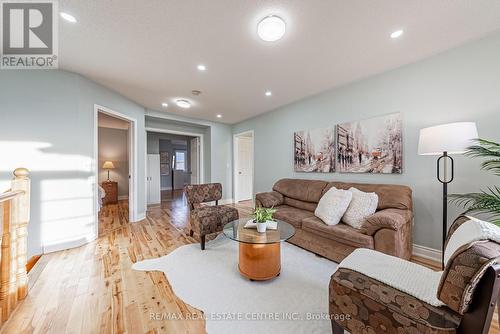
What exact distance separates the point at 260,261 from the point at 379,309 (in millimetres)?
1054

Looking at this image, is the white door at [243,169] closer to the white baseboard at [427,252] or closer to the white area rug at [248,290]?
the white area rug at [248,290]

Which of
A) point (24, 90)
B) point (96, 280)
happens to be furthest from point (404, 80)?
point (24, 90)

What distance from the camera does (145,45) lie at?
2.10 metres

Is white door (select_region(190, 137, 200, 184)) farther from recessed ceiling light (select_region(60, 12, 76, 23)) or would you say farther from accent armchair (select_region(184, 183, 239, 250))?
recessed ceiling light (select_region(60, 12, 76, 23))

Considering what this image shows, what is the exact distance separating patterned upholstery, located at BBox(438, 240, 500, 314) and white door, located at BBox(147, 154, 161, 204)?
249 inches

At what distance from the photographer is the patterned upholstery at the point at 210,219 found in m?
2.63

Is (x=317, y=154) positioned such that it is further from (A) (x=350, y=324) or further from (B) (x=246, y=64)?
(A) (x=350, y=324)

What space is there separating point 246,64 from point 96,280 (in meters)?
3.04

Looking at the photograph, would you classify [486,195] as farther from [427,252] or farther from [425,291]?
[425,291]

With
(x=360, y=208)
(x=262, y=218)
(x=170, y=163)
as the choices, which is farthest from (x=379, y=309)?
(x=170, y=163)

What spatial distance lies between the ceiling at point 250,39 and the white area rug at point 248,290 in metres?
2.53

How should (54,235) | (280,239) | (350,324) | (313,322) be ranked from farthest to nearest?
(54,235), (280,239), (313,322), (350,324)

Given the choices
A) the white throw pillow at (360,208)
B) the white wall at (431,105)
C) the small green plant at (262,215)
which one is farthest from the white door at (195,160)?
the white throw pillow at (360,208)

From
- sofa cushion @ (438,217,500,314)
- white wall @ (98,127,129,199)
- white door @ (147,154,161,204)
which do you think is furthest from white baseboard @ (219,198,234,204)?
sofa cushion @ (438,217,500,314)
